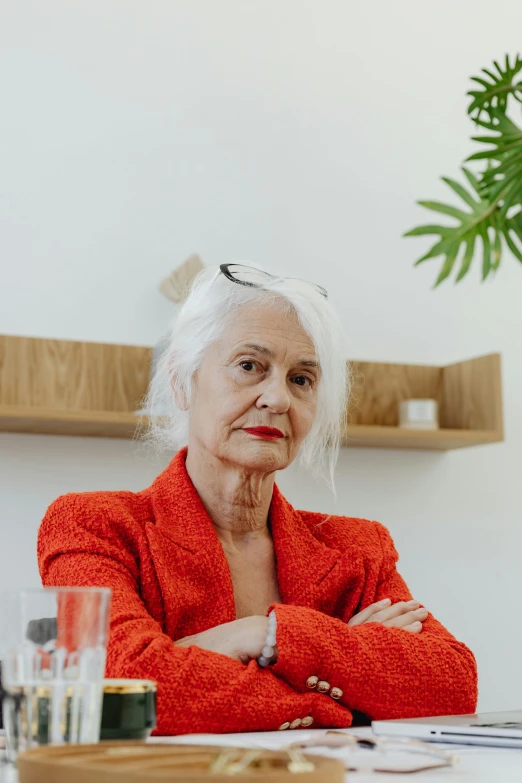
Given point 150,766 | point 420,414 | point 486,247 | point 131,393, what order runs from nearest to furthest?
point 150,766
point 486,247
point 131,393
point 420,414

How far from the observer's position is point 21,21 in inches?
108

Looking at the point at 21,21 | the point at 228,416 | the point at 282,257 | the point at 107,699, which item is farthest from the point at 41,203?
the point at 107,699

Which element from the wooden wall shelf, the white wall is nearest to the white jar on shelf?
the wooden wall shelf

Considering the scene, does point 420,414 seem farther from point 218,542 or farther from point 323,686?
point 323,686

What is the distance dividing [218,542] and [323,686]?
1.25 ft

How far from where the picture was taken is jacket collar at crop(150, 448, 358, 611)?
1.75 metres

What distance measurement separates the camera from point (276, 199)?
9.84ft

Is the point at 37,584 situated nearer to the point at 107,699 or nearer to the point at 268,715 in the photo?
the point at 268,715

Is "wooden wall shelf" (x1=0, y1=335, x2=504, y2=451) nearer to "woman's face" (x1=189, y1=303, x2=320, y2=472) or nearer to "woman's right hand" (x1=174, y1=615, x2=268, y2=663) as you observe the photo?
"woman's face" (x1=189, y1=303, x2=320, y2=472)

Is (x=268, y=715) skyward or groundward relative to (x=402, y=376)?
groundward

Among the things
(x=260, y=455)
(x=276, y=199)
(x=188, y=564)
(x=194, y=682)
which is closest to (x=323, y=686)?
(x=194, y=682)

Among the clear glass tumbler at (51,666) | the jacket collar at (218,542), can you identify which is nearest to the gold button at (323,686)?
the jacket collar at (218,542)

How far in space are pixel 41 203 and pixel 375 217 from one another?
0.99m

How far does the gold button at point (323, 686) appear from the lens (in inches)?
57.2
